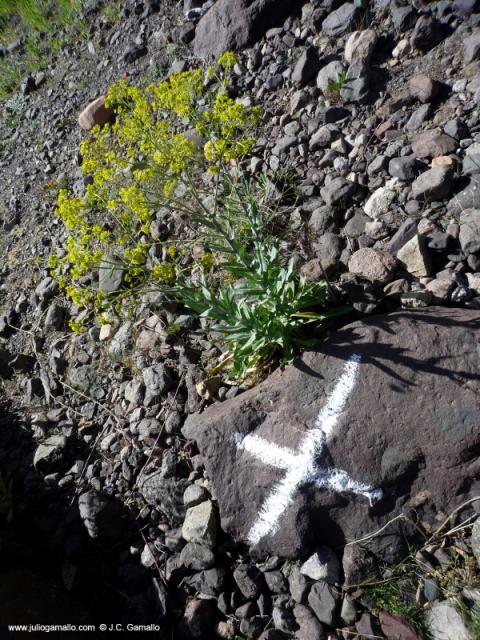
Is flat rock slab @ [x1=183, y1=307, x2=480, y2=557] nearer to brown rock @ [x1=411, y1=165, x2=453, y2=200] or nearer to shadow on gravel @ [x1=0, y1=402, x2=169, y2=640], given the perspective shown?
shadow on gravel @ [x1=0, y1=402, x2=169, y2=640]

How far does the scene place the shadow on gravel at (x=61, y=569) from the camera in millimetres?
2676

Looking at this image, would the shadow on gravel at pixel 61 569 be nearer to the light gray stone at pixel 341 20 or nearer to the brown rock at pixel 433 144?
the brown rock at pixel 433 144

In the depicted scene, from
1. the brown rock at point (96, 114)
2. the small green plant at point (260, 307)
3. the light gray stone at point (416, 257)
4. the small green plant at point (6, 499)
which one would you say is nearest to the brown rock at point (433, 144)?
the light gray stone at point (416, 257)

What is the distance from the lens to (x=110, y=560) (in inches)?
119

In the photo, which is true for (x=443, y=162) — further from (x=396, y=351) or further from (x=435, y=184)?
(x=396, y=351)

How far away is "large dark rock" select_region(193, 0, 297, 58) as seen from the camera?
4691 millimetres

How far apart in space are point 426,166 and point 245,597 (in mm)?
2866

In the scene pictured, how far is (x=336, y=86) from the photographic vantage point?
404 centimetres

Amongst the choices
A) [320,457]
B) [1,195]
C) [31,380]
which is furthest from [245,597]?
[1,195]

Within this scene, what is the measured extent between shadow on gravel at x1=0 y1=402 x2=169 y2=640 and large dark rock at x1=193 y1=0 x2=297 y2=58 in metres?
4.10

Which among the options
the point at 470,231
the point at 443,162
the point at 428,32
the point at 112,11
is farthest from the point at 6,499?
the point at 112,11

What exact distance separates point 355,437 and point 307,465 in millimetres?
289

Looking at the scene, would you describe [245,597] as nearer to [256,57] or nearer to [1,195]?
[256,57]

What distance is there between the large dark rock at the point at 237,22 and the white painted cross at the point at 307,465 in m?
3.57
